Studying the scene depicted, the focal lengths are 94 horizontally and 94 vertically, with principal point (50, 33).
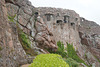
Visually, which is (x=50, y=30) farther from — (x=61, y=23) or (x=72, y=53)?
(x=72, y=53)

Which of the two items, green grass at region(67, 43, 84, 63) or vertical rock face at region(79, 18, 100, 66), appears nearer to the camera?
green grass at region(67, 43, 84, 63)

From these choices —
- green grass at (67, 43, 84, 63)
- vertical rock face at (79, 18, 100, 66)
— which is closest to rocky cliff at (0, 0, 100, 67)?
vertical rock face at (79, 18, 100, 66)

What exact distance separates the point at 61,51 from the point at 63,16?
1220 cm

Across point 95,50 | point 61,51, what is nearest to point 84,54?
point 95,50

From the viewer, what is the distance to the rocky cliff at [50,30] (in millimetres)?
20489

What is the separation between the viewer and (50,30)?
2941cm

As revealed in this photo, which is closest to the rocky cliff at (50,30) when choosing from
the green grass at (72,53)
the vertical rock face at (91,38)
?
the vertical rock face at (91,38)

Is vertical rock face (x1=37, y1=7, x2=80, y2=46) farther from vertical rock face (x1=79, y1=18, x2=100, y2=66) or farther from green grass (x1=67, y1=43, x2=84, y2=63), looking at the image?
vertical rock face (x1=79, y1=18, x2=100, y2=66)

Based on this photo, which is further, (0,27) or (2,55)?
(0,27)

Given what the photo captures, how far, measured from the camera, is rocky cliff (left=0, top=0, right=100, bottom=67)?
20489 mm

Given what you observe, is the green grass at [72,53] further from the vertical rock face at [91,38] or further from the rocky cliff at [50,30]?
the vertical rock face at [91,38]

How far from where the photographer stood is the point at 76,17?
3503 centimetres

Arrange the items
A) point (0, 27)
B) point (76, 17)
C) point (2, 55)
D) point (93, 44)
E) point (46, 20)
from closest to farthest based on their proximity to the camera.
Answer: point (2, 55)
point (0, 27)
point (46, 20)
point (76, 17)
point (93, 44)

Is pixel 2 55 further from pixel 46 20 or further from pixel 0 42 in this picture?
pixel 46 20
